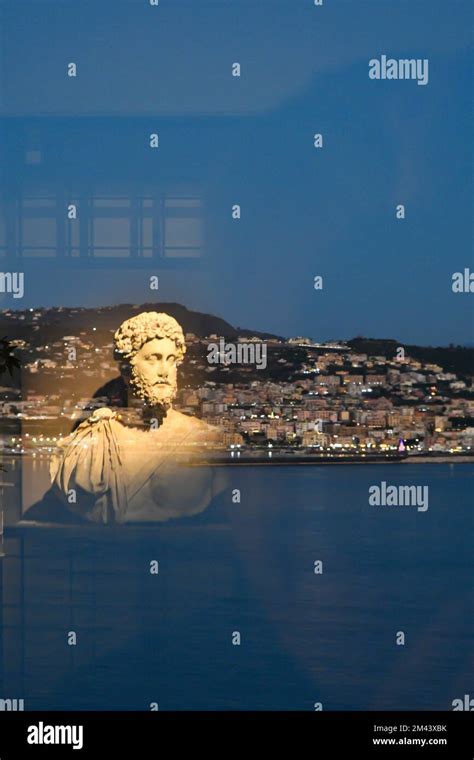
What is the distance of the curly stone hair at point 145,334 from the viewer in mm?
6012

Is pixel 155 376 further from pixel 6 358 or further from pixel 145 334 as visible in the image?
pixel 6 358

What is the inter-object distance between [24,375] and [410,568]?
1801mm

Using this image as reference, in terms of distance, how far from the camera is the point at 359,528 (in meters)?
6.07

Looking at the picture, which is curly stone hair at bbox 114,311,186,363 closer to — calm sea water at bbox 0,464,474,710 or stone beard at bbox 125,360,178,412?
stone beard at bbox 125,360,178,412

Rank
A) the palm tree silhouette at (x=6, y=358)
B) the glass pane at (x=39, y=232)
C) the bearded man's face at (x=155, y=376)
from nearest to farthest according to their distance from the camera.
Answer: the palm tree silhouette at (x=6, y=358) → the bearded man's face at (x=155, y=376) → the glass pane at (x=39, y=232)

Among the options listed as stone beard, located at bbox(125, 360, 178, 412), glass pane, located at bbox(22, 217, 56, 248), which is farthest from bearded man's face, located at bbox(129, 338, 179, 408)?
glass pane, located at bbox(22, 217, 56, 248)

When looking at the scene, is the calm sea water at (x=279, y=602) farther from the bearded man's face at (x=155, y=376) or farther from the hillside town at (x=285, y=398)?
the bearded man's face at (x=155, y=376)

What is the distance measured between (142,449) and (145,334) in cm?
47

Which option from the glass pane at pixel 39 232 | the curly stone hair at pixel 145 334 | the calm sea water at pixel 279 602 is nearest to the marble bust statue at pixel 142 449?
the curly stone hair at pixel 145 334

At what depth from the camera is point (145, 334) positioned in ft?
19.7

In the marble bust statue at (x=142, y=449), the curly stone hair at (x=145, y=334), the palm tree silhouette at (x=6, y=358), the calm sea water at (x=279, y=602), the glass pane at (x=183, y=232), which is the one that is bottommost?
the calm sea water at (x=279, y=602)

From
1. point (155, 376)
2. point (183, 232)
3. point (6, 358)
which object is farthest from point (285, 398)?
point (6, 358)

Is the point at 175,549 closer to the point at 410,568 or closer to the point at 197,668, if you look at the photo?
the point at 197,668

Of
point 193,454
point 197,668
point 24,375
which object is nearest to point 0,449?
point 24,375
